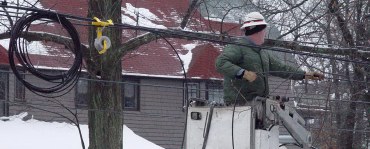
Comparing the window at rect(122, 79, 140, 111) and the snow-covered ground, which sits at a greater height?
the window at rect(122, 79, 140, 111)

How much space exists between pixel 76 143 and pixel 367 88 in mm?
6591

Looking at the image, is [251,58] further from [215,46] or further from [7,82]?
[215,46]

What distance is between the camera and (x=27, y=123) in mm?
18391

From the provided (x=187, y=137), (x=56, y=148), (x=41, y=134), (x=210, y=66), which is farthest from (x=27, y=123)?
(x=187, y=137)

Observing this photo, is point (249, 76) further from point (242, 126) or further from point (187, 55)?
point (187, 55)

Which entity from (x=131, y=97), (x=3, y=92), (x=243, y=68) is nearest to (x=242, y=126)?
(x=243, y=68)

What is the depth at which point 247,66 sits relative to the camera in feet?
25.0

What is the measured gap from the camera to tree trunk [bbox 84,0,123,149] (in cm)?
1123

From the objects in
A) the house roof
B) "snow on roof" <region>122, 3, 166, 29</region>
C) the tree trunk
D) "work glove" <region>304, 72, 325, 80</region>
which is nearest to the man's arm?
"work glove" <region>304, 72, 325, 80</region>

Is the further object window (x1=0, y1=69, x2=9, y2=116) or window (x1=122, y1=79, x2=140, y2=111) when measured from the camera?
window (x1=122, y1=79, x2=140, y2=111)

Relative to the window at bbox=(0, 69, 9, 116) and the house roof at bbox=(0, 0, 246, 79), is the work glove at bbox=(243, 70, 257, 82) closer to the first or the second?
the window at bbox=(0, 69, 9, 116)

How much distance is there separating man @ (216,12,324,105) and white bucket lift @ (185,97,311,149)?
0.27 meters

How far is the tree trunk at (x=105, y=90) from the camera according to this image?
36.8 feet

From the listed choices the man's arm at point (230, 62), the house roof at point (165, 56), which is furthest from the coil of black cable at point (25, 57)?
the house roof at point (165, 56)
